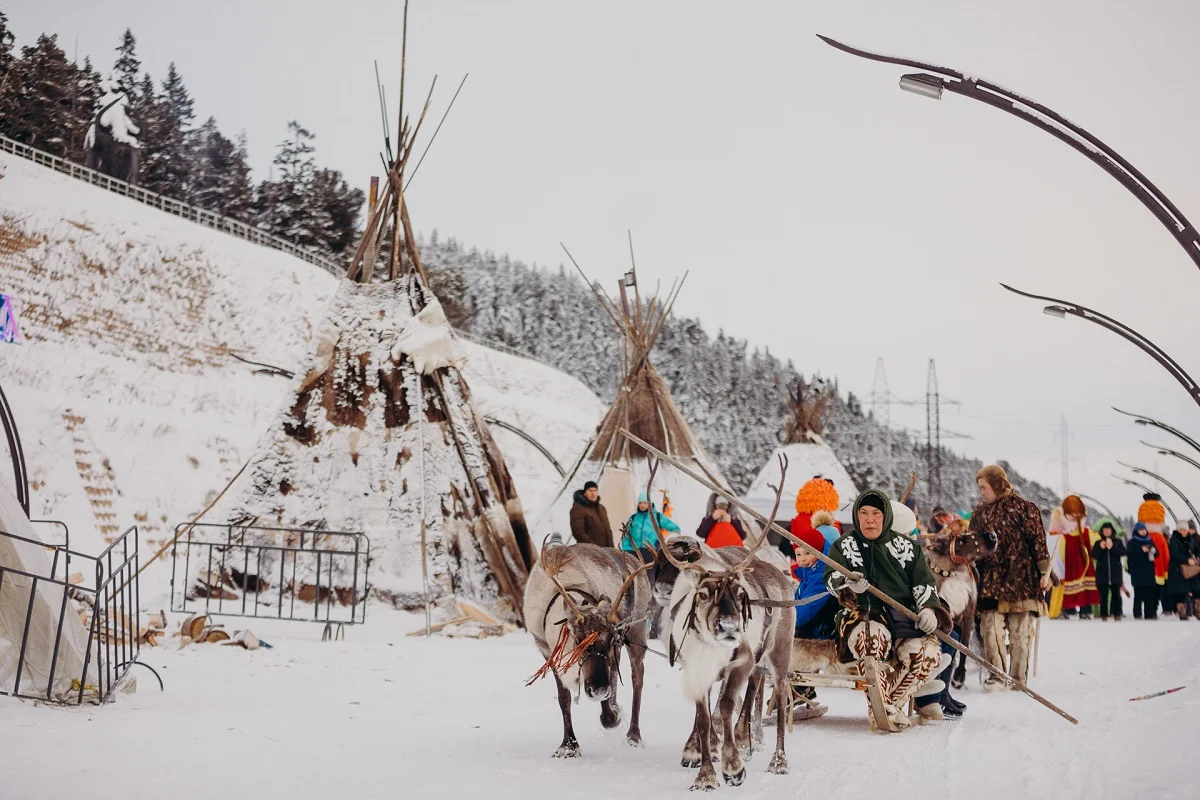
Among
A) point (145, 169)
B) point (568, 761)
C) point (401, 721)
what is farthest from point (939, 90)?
point (145, 169)

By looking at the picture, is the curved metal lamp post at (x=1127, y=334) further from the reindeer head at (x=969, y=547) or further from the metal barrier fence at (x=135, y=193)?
the metal barrier fence at (x=135, y=193)

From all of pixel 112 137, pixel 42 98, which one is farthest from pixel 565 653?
pixel 112 137

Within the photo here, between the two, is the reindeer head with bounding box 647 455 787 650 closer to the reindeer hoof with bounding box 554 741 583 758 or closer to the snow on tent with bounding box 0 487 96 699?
the reindeer hoof with bounding box 554 741 583 758

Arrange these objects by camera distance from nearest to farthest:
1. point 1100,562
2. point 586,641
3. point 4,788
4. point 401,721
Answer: point 4,788
point 586,641
point 401,721
point 1100,562

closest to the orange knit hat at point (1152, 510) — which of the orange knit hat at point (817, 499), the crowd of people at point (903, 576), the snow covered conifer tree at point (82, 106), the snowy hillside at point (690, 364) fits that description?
the crowd of people at point (903, 576)

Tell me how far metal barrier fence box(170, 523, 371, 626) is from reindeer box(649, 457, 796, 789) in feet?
19.6

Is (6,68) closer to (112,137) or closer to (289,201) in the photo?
(112,137)

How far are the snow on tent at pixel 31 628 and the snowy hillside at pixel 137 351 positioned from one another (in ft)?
31.7

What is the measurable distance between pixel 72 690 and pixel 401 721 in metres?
1.84

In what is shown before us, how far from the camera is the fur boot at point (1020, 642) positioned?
7621mm

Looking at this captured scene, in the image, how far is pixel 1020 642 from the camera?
7672 mm

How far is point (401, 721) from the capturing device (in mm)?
6090

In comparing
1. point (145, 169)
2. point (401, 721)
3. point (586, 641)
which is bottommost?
point (401, 721)

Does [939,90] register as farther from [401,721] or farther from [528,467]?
[528,467]
